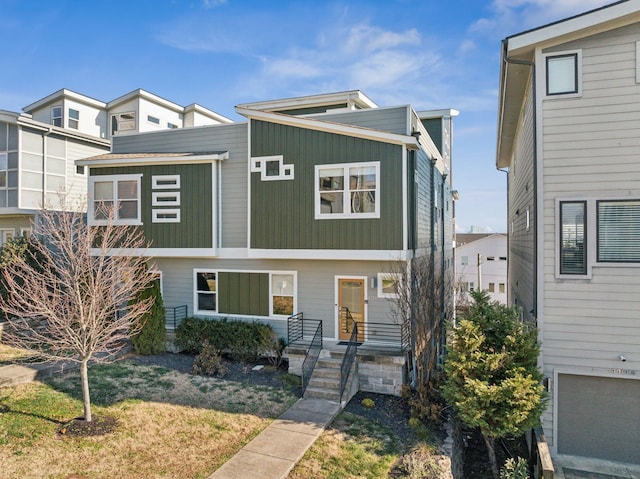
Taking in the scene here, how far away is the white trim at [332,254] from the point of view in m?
11.2

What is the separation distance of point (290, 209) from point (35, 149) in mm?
12822

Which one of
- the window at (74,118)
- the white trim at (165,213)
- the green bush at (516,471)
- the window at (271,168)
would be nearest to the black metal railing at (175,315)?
the white trim at (165,213)

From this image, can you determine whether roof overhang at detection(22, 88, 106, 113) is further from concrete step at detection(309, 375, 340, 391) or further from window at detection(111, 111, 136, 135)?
concrete step at detection(309, 375, 340, 391)

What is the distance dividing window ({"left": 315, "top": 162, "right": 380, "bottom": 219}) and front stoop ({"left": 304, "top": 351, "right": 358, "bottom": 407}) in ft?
13.0

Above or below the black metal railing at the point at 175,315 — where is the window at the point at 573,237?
above

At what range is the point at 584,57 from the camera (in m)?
8.45

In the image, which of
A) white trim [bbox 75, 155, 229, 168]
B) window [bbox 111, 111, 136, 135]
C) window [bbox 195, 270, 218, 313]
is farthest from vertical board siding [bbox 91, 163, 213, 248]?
window [bbox 111, 111, 136, 135]

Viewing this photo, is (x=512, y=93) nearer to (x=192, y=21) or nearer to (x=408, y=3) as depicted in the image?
(x=408, y=3)

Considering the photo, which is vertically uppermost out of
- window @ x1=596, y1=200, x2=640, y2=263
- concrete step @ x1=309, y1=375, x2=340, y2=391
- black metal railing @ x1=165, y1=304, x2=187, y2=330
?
window @ x1=596, y1=200, x2=640, y2=263

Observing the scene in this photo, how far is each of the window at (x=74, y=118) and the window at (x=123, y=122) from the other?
66.4 inches

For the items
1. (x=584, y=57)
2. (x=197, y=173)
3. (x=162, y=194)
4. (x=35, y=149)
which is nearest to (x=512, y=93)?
(x=584, y=57)

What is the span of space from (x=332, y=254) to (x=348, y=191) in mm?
1792

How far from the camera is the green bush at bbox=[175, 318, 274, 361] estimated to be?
12531 mm

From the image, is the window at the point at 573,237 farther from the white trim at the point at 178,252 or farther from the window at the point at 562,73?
the white trim at the point at 178,252
